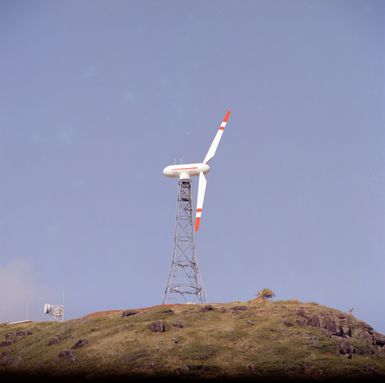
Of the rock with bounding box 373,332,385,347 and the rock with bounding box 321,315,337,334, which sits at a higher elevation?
the rock with bounding box 321,315,337,334

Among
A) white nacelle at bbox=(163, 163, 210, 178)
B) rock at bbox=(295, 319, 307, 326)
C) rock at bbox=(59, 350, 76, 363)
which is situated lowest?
rock at bbox=(59, 350, 76, 363)

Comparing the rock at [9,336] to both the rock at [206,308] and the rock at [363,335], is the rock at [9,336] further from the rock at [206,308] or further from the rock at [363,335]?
the rock at [363,335]

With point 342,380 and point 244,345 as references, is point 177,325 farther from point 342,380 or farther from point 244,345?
point 342,380

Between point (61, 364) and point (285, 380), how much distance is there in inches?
1017

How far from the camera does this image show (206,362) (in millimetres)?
62438

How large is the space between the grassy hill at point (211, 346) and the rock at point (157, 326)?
18 centimetres

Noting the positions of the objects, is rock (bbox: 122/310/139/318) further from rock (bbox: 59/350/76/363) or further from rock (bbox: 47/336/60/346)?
rock (bbox: 59/350/76/363)

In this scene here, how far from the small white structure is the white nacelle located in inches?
1220

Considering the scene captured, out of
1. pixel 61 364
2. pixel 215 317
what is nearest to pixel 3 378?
pixel 61 364

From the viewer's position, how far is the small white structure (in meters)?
99.3

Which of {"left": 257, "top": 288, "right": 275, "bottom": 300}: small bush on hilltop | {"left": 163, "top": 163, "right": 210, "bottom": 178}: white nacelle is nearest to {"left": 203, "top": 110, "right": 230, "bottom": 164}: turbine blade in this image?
{"left": 163, "top": 163, "right": 210, "bottom": 178}: white nacelle

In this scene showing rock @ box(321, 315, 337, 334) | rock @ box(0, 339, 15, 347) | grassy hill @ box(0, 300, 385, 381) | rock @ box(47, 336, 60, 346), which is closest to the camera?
grassy hill @ box(0, 300, 385, 381)

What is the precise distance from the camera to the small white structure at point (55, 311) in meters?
99.3

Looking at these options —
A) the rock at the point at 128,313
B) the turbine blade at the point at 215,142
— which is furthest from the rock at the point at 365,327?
the turbine blade at the point at 215,142
